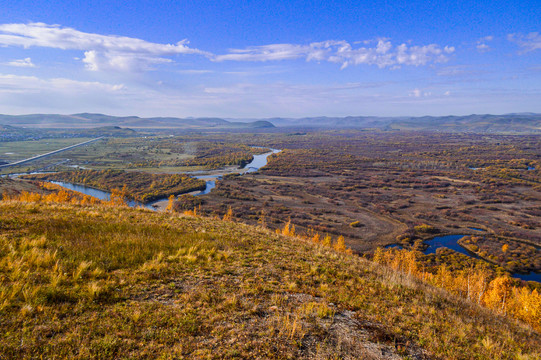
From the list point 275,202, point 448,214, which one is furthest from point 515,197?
point 275,202

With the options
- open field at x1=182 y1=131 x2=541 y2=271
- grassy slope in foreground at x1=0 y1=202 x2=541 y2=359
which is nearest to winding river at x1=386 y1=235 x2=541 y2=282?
open field at x1=182 y1=131 x2=541 y2=271

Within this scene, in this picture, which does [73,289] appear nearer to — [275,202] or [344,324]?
[344,324]

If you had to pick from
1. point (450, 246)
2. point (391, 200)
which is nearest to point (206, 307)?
point (450, 246)

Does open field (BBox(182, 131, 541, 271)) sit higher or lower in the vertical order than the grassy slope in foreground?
lower

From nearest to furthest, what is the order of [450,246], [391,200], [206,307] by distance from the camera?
[206,307], [450,246], [391,200]

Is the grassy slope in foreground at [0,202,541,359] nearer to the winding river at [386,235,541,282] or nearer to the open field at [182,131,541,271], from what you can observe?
the open field at [182,131,541,271]

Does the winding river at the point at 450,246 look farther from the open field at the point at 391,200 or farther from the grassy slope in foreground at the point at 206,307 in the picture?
the grassy slope in foreground at the point at 206,307

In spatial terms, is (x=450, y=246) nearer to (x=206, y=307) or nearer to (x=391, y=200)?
(x=391, y=200)

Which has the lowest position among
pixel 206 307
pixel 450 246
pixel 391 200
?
pixel 450 246

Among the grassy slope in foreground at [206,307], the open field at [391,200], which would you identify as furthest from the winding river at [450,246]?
the grassy slope in foreground at [206,307]
